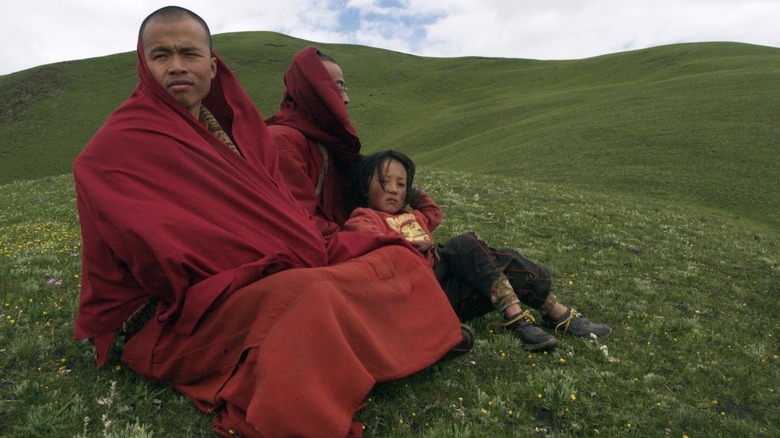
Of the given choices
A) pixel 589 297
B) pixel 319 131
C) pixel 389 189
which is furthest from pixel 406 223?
pixel 589 297

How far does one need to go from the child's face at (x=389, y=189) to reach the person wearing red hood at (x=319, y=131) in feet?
1.72

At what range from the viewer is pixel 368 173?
604 cm

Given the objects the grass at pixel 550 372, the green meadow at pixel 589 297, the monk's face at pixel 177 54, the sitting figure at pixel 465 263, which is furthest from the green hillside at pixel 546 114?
the monk's face at pixel 177 54

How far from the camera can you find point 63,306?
6145mm

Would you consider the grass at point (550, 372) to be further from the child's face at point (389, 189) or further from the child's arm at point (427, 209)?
the child's face at point (389, 189)

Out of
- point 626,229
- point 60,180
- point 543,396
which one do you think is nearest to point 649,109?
point 626,229

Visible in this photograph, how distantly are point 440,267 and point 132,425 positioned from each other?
11.2ft

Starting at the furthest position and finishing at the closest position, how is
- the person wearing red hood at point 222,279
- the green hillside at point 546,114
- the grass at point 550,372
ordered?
the green hillside at point 546,114 < the grass at point 550,372 < the person wearing red hood at point 222,279

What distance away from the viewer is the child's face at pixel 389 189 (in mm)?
6000

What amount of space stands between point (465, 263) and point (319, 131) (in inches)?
90.1

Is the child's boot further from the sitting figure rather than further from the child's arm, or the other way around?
the child's arm

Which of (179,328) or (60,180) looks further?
(60,180)

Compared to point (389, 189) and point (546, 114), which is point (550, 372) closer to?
point (389, 189)

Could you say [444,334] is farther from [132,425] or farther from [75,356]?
[75,356]
